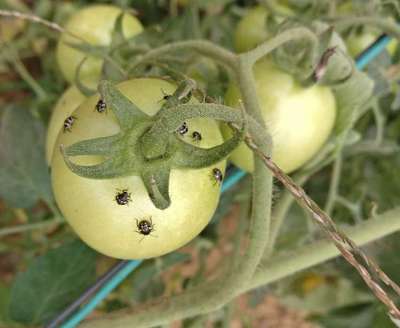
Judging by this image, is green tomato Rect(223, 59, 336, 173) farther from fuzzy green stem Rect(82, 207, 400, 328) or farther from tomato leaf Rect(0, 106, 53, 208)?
tomato leaf Rect(0, 106, 53, 208)

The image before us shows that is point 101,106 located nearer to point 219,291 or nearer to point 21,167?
point 219,291

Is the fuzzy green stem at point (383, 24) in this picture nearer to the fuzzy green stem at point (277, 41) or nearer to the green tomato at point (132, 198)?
the fuzzy green stem at point (277, 41)

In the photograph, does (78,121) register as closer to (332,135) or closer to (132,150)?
(132,150)

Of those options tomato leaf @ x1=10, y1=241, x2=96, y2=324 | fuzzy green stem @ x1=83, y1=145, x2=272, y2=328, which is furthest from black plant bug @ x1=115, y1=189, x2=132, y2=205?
tomato leaf @ x1=10, y1=241, x2=96, y2=324

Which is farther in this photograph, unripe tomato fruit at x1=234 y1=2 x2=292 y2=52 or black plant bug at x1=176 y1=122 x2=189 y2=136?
unripe tomato fruit at x1=234 y1=2 x2=292 y2=52

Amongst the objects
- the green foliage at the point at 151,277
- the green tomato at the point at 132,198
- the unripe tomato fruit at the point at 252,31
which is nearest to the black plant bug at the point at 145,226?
the green tomato at the point at 132,198

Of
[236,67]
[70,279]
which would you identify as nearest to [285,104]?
[236,67]
